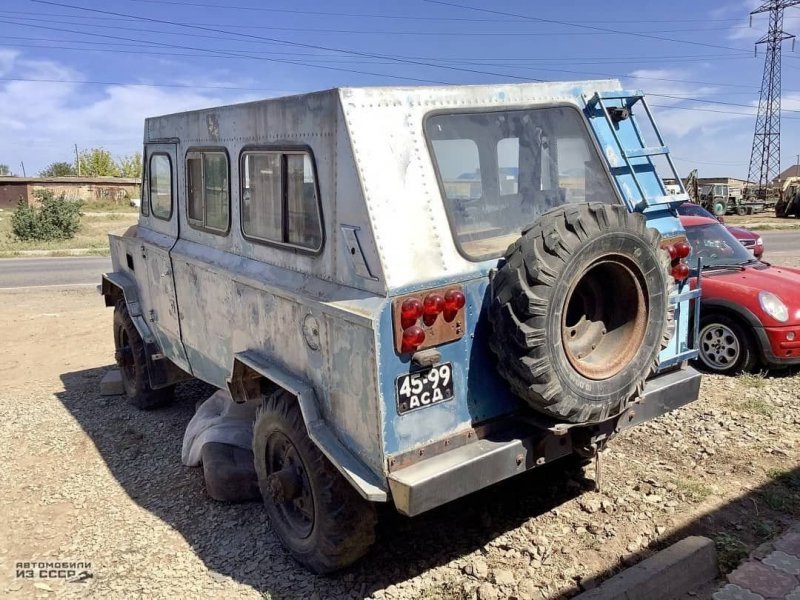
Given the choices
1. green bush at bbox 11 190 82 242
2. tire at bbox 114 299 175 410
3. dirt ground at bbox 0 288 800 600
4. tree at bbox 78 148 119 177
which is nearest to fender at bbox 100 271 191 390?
tire at bbox 114 299 175 410

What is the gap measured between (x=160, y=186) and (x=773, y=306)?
5.38 meters

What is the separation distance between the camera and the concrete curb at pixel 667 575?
3.04 metres

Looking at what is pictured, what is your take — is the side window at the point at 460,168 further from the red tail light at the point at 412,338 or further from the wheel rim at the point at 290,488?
the wheel rim at the point at 290,488

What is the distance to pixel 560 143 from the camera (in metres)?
3.75

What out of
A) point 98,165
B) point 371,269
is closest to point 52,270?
point 371,269

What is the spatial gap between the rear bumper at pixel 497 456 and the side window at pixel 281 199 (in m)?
1.18

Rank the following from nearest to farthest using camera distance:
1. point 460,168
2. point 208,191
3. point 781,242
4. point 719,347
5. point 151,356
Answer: point 460,168 → point 208,191 → point 151,356 → point 719,347 → point 781,242

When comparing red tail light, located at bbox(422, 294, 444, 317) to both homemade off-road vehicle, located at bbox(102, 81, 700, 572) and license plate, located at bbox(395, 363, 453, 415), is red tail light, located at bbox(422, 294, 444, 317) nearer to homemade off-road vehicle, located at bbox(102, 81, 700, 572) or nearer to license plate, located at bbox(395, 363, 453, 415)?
homemade off-road vehicle, located at bbox(102, 81, 700, 572)

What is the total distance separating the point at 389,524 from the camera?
397cm

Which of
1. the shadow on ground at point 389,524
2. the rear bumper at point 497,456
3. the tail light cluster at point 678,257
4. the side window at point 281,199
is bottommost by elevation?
the shadow on ground at point 389,524

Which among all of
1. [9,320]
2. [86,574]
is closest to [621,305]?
[86,574]

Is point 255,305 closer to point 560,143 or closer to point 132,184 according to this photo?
point 560,143

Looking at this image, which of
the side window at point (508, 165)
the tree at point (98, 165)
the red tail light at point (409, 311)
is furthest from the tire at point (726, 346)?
the tree at point (98, 165)

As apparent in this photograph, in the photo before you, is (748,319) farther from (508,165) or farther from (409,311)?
(409,311)
